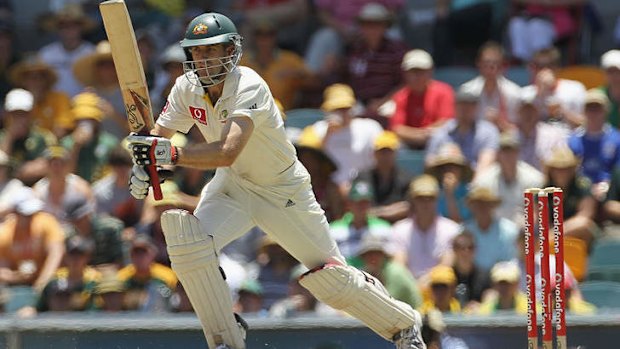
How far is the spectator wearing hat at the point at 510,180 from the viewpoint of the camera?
9781 millimetres

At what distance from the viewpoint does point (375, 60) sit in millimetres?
11406

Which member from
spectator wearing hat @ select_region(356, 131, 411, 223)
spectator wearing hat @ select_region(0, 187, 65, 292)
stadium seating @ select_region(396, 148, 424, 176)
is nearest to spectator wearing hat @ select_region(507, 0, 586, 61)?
stadium seating @ select_region(396, 148, 424, 176)

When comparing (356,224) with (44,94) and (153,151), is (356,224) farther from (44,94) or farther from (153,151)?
(153,151)

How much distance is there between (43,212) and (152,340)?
2.69 meters

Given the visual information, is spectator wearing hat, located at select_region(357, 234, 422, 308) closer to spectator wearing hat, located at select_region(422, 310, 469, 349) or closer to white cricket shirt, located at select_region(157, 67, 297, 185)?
spectator wearing hat, located at select_region(422, 310, 469, 349)

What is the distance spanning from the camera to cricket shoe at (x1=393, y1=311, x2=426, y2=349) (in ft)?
22.5

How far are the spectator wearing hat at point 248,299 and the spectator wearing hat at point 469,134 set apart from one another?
6.35 feet

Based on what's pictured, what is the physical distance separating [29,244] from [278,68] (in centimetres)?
271

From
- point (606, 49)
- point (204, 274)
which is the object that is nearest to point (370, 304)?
point (204, 274)

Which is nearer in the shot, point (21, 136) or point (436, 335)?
point (436, 335)

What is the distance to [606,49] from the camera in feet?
39.5

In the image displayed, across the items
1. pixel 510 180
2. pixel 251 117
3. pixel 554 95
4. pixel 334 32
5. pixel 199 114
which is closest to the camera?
pixel 251 117

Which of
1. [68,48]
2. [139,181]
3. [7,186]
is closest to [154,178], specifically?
[139,181]

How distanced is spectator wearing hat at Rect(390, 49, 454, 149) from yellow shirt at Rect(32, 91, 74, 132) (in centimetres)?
274
